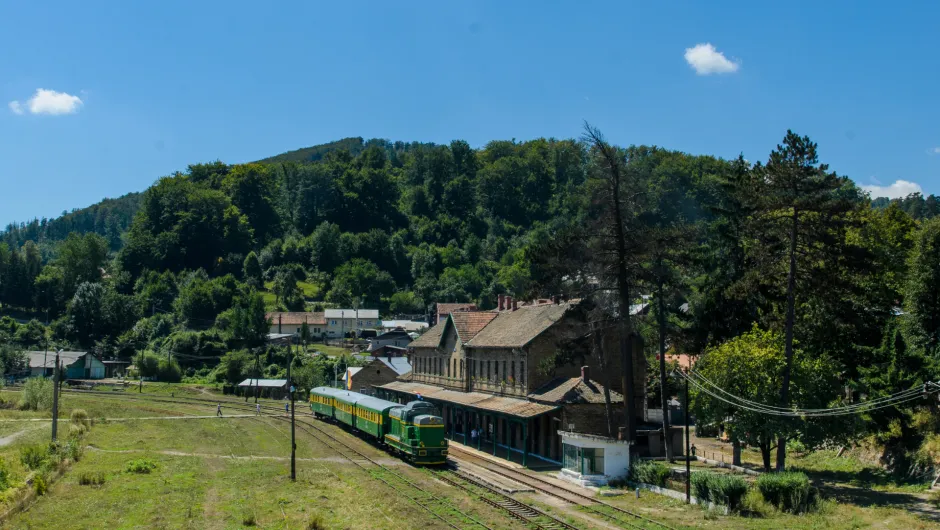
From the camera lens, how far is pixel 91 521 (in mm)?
25938

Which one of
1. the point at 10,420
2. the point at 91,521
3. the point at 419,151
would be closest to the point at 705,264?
the point at 91,521

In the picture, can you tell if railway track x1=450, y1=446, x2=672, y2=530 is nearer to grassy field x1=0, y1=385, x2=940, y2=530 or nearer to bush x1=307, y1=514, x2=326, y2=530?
grassy field x1=0, y1=385, x2=940, y2=530

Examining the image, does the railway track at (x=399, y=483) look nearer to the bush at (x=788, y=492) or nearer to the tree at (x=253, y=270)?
the bush at (x=788, y=492)

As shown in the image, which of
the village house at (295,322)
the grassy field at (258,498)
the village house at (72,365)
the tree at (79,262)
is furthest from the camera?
the tree at (79,262)

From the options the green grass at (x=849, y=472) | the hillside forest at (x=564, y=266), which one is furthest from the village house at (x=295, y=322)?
the green grass at (x=849, y=472)

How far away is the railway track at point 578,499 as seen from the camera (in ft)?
84.5

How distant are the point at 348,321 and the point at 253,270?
29.9 meters

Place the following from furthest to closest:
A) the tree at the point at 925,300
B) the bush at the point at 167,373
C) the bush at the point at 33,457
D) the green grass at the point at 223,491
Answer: the bush at the point at 167,373 < the tree at the point at 925,300 < the bush at the point at 33,457 < the green grass at the point at 223,491

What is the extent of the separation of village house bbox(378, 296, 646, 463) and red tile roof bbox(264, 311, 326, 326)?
220 ft

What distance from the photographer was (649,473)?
32.5 meters

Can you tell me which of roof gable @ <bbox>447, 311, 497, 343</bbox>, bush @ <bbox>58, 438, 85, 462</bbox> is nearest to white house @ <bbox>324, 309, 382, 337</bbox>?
roof gable @ <bbox>447, 311, 497, 343</bbox>

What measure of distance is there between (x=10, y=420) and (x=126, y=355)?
61.9 metres

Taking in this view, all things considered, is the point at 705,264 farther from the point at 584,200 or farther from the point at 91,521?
the point at 91,521

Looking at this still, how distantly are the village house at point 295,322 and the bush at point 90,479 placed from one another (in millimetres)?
85806
